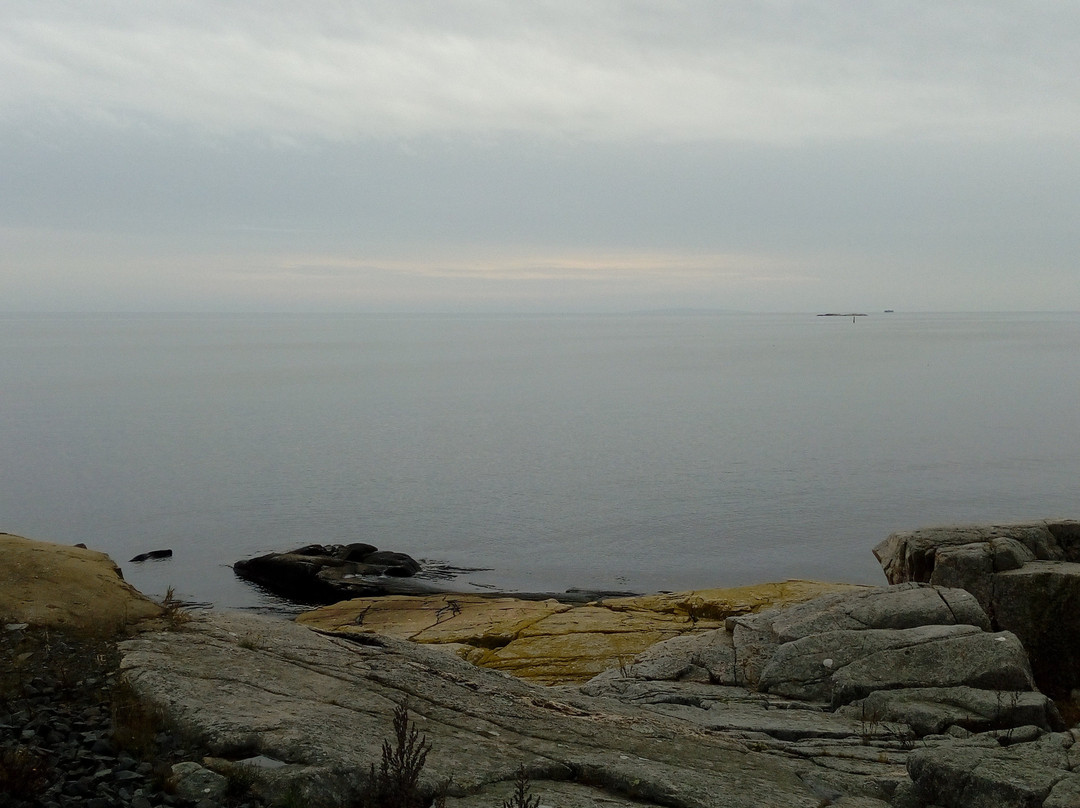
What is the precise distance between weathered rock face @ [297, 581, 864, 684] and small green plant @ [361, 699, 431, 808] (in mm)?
8844

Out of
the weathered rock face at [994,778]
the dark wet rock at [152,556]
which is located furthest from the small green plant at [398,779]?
the dark wet rock at [152,556]

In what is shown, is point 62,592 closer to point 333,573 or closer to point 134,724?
point 134,724

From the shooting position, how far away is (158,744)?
784 cm

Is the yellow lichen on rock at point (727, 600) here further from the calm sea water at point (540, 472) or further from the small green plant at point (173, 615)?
the small green plant at point (173, 615)

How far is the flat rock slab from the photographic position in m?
7.93

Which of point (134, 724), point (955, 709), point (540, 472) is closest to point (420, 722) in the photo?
point (134, 724)

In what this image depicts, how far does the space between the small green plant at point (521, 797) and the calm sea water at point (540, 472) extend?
85.3ft

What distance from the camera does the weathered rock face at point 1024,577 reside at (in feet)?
49.7

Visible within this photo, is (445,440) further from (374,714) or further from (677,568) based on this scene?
(374,714)

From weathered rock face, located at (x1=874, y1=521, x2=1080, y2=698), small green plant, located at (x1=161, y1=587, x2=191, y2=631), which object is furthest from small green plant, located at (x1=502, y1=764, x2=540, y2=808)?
weathered rock face, located at (x1=874, y1=521, x2=1080, y2=698)

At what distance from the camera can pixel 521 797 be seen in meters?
6.02

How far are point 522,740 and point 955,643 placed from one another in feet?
22.4

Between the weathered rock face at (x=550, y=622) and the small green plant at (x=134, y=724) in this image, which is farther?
the weathered rock face at (x=550, y=622)

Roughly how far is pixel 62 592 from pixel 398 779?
5595mm
